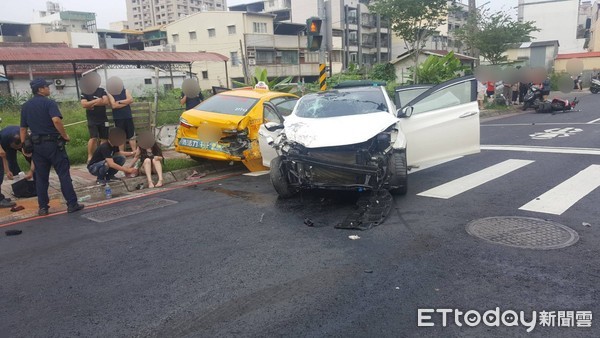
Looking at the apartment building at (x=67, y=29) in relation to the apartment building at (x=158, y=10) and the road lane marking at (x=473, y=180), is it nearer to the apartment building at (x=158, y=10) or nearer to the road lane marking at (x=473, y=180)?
the apartment building at (x=158, y=10)

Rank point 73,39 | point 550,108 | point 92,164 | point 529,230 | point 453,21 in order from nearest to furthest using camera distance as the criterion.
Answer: point 529,230 → point 92,164 → point 550,108 → point 73,39 → point 453,21

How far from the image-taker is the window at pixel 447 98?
7426 mm

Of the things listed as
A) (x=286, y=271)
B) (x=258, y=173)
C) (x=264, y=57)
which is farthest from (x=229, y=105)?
(x=264, y=57)

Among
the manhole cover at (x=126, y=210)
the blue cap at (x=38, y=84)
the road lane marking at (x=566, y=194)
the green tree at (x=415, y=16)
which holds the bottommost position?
the road lane marking at (x=566, y=194)

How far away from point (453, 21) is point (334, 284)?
82482 millimetres

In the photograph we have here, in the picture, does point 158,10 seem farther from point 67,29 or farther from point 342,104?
point 342,104

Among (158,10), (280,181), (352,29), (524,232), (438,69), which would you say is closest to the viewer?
(524,232)

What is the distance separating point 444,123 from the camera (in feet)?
24.0

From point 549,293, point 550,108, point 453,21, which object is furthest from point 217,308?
point 453,21

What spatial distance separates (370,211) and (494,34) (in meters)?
22.7

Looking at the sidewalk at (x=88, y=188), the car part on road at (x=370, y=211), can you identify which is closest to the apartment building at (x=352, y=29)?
the sidewalk at (x=88, y=188)

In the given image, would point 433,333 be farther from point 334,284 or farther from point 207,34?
point 207,34

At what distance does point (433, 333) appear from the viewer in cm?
295

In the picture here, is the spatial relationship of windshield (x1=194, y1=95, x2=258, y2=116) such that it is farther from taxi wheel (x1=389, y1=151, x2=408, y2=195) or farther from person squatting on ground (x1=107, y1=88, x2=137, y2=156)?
taxi wheel (x1=389, y1=151, x2=408, y2=195)
